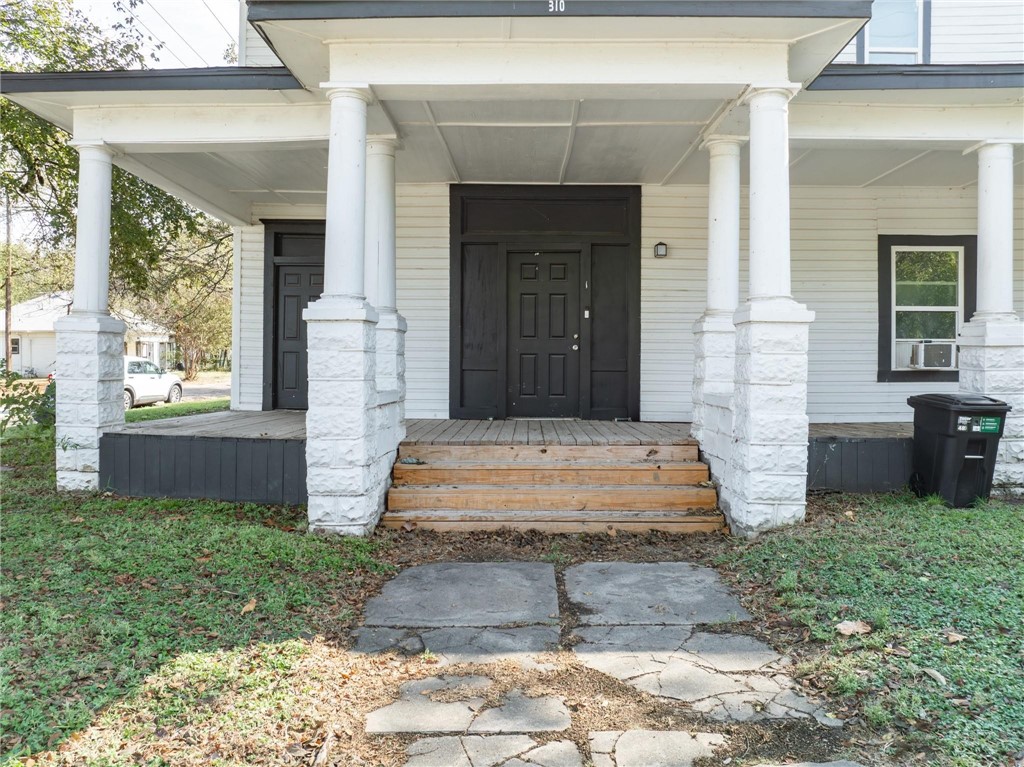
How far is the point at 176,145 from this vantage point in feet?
17.2

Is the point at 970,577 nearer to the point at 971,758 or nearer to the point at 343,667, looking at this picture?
the point at 971,758

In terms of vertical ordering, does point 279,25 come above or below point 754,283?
above

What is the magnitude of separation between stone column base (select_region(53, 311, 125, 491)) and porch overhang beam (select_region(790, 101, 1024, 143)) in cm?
593

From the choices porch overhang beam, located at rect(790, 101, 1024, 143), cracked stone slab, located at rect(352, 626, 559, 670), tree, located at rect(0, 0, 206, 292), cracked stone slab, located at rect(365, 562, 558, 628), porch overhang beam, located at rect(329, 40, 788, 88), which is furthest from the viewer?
tree, located at rect(0, 0, 206, 292)

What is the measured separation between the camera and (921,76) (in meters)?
4.67

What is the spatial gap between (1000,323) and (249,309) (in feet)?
24.5

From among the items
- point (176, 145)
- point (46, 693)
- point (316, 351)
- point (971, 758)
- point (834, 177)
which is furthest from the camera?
point (834, 177)

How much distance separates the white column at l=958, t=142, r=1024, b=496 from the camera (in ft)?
16.4

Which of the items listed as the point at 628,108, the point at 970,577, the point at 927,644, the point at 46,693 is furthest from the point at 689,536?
the point at 46,693

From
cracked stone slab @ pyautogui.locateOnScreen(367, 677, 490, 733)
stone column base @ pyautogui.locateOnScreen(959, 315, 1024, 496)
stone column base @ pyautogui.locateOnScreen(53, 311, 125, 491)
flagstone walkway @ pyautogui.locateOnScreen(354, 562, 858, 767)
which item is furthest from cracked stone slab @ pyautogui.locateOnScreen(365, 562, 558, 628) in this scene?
stone column base @ pyautogui.locateOnScreen(959, 315, 1024, 496)

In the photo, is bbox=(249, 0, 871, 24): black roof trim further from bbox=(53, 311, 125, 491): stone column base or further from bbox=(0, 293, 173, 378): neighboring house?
bbox=(0, 293, 173, 378): neighboring house

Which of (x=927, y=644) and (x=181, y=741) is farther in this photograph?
(x=927, y=644)

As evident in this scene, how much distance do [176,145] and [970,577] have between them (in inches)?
246

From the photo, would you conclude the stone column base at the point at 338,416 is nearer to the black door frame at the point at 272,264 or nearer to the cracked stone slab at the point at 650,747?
the cracked stone slab at the point at 650,747
